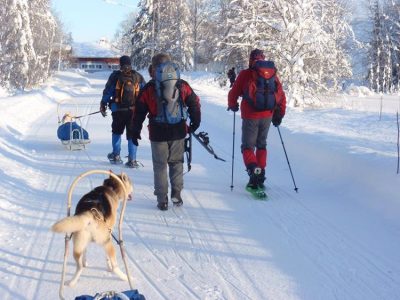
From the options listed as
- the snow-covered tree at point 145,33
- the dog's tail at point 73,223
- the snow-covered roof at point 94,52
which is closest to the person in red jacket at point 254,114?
the dog's tail at point 73,223

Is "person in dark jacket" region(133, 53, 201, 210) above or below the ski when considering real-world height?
above

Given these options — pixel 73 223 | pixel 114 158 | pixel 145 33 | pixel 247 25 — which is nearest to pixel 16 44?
pixel 247 25

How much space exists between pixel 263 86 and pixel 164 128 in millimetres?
1632

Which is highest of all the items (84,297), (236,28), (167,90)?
(236,28)

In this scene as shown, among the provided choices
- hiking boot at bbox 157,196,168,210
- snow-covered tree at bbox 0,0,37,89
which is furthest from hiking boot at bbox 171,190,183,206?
snow-covered tree at bbox 0,0,37,89

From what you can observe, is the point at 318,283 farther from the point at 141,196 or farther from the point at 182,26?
the point at 182,26

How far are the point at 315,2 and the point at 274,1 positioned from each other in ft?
8.35

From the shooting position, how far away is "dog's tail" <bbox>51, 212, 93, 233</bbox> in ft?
10.6

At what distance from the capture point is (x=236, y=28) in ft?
77.4

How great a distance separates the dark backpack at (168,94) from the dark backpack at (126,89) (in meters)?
2.64

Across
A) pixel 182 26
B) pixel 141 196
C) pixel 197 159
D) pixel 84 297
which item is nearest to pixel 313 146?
pixel 197 159

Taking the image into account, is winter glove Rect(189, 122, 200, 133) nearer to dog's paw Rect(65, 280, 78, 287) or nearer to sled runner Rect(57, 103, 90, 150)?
dog's paw Rect(65, 280, 78, 287)

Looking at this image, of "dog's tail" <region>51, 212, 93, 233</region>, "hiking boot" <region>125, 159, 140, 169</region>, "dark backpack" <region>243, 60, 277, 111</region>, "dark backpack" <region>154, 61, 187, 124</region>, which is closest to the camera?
"dog's tail" <region>51, 212, 93, 233</region>

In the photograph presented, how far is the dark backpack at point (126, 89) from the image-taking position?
27.8 ft
